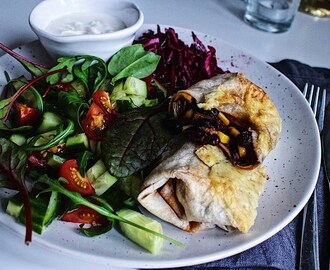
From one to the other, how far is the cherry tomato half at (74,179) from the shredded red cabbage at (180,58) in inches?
37.5

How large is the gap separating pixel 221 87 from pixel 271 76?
0.59m

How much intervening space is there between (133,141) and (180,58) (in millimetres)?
920

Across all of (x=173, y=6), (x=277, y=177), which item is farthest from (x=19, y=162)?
(x=173, y=6)

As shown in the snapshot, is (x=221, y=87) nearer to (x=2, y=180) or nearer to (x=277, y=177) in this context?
(x=277, y=177)

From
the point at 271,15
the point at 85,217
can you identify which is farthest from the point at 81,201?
the point at 271,15

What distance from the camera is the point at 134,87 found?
8.25 feet

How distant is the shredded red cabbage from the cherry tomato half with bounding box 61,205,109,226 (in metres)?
1.05

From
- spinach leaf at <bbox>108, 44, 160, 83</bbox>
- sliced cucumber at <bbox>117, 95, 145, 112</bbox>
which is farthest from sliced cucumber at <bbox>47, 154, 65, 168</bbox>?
spinach leaf at <bbox>108, 44, 160, 83</bbox>

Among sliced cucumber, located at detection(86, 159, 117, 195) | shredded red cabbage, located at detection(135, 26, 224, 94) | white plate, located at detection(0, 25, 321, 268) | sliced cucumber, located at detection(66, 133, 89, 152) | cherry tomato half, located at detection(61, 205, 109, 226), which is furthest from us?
shredded red cabbage, located at detection(135, 26, 224, 94)

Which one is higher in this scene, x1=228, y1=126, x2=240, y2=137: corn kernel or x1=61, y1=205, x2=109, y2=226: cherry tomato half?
x1=228, y1=126, x2=240, y2=137: corn kernel

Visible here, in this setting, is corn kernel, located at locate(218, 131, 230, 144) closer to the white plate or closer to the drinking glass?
the white plate

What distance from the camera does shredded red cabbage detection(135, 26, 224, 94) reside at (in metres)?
2.93

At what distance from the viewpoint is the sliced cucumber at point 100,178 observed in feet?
6.87

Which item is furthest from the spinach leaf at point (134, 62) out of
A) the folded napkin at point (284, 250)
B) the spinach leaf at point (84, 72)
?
the folded napkin at point (284, 250)
